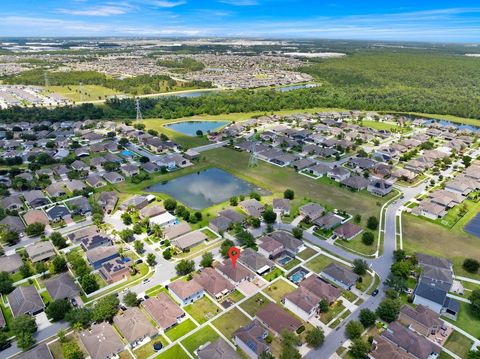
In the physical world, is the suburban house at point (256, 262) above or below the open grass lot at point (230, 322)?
above

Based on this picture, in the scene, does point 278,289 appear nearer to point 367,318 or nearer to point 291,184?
point 367,318

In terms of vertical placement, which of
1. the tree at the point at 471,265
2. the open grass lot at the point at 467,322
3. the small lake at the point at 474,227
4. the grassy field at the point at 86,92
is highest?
the grassy field at the point at 86,92

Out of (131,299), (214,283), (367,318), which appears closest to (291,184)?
(214,283)

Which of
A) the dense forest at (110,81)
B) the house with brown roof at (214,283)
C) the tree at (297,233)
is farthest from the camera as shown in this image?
the dense forest at (110,81)

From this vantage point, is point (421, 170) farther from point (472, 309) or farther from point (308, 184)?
point (472, 309)

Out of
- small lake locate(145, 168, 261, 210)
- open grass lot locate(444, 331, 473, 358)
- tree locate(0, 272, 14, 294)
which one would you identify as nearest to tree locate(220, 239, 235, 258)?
small lake locate(145, 168, 261, 210)

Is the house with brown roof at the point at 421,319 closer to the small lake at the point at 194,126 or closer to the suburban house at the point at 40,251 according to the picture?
the suburban house at the point at 40,251

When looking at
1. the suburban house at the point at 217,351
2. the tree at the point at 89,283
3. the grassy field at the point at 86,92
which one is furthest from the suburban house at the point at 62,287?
the grassy field at the point at 86,92

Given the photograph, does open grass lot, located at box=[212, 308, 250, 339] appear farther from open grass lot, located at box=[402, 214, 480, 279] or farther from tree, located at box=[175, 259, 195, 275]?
open grass lot, located at box=[402, 214, 480, 279]
